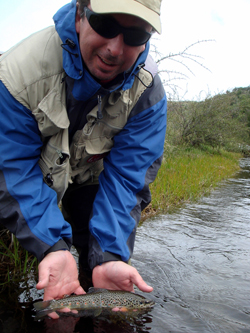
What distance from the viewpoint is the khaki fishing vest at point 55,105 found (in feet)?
7.06

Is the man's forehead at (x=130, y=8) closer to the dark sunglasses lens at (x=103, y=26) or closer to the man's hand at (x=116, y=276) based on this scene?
the dark sunglasses lens at (x=103, y=26)

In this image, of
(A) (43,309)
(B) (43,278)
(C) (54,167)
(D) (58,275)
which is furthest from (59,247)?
(C) (54,167)

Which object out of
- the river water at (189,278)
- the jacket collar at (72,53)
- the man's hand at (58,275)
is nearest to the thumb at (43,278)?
the man's hand at (58,275)

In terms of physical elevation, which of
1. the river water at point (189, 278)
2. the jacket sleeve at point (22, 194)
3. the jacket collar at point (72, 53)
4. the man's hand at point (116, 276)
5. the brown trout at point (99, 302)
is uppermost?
the jacket collar at point (72, 53)

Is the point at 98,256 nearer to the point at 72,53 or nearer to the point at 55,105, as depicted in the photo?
the point at 55,105

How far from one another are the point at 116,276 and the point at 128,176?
756 mm

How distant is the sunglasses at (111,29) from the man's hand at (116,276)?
1.49m

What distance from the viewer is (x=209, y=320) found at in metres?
2.37

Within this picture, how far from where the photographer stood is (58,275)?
216cm

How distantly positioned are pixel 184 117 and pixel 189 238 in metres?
12.0

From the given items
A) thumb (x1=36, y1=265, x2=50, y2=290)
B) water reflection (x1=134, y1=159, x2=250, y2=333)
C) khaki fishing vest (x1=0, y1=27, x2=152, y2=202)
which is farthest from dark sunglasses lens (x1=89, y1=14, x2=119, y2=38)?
water reflection (x1=134, y1=159, x2=250, y2=333)

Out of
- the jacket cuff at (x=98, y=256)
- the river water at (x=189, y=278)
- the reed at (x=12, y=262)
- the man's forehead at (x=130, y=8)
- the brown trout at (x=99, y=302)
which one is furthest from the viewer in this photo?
the reed at (x=12, y=262)

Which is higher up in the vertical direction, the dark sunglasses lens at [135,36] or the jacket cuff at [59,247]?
the dark sunglasses lens at [135,36]

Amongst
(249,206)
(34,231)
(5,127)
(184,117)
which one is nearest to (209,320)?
(34,231)
